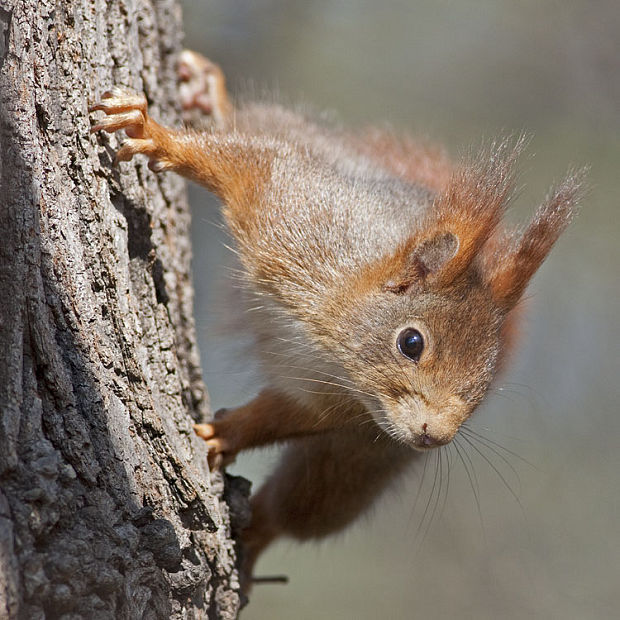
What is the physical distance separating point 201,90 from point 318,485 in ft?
7.00

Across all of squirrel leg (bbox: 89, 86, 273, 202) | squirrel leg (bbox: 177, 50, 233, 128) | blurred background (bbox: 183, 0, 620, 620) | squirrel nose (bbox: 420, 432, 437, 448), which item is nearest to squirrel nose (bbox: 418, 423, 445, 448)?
squirrel nose (bbox: 420, 432, 437, 448)

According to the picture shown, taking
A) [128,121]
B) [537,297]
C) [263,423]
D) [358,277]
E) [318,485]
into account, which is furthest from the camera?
[537,297]

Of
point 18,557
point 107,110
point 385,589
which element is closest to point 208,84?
point 107,110

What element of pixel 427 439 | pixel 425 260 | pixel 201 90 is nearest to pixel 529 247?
pixel 425 260

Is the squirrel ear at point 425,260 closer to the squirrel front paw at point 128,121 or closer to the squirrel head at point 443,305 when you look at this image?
the squirrel head at point 443,305

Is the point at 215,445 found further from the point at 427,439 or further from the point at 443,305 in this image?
the point at 443,305

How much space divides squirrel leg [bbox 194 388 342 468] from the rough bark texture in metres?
0.27

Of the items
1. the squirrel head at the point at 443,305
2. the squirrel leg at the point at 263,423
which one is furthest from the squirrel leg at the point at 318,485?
the squirrel head at the point at 443,305

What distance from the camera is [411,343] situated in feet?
9.71

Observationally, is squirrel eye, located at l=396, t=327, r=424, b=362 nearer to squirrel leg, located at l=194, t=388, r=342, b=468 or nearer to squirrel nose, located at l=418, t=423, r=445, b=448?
squirrel nose, located at l=418, t=423, r=445, b=448

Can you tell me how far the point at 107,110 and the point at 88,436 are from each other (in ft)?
3.74

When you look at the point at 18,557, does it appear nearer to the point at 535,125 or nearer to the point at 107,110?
the point at 107,110

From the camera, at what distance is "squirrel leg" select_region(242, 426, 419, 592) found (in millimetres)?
3619

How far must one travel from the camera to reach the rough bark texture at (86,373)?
1856mm
